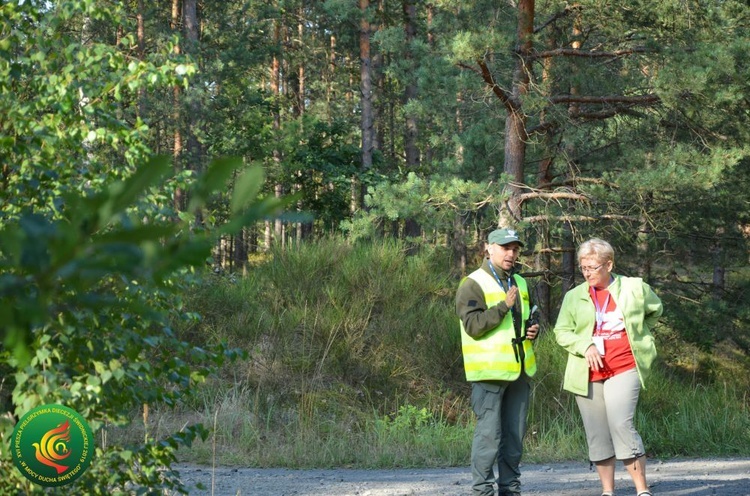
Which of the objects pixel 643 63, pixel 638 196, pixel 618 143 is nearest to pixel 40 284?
pixel 638 196

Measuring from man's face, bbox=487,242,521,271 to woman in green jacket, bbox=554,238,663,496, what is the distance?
0.43 m

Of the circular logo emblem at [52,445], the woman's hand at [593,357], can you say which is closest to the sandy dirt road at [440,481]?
the woman's hand at [593,357]

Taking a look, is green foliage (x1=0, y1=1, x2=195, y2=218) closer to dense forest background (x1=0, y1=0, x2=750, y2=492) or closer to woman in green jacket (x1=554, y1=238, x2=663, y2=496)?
dense forest background (x1=0, y1=0, x2=750, y2=492)

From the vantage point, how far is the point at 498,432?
5.73m

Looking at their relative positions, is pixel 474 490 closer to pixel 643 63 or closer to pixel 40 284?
pixel 40 284

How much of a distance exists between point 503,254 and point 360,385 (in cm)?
526

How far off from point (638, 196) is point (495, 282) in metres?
7.27

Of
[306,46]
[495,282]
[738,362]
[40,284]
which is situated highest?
[306,46]

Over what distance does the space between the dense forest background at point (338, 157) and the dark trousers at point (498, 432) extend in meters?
1.86

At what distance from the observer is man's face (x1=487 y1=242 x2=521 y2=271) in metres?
5.90

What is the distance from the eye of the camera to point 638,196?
12.6m

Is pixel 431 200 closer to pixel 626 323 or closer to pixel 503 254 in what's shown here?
pixel 503 254

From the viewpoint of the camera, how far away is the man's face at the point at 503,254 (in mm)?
5902

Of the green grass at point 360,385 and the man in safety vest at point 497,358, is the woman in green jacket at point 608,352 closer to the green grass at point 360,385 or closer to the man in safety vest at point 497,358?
the man in safety vest at point 497,358
